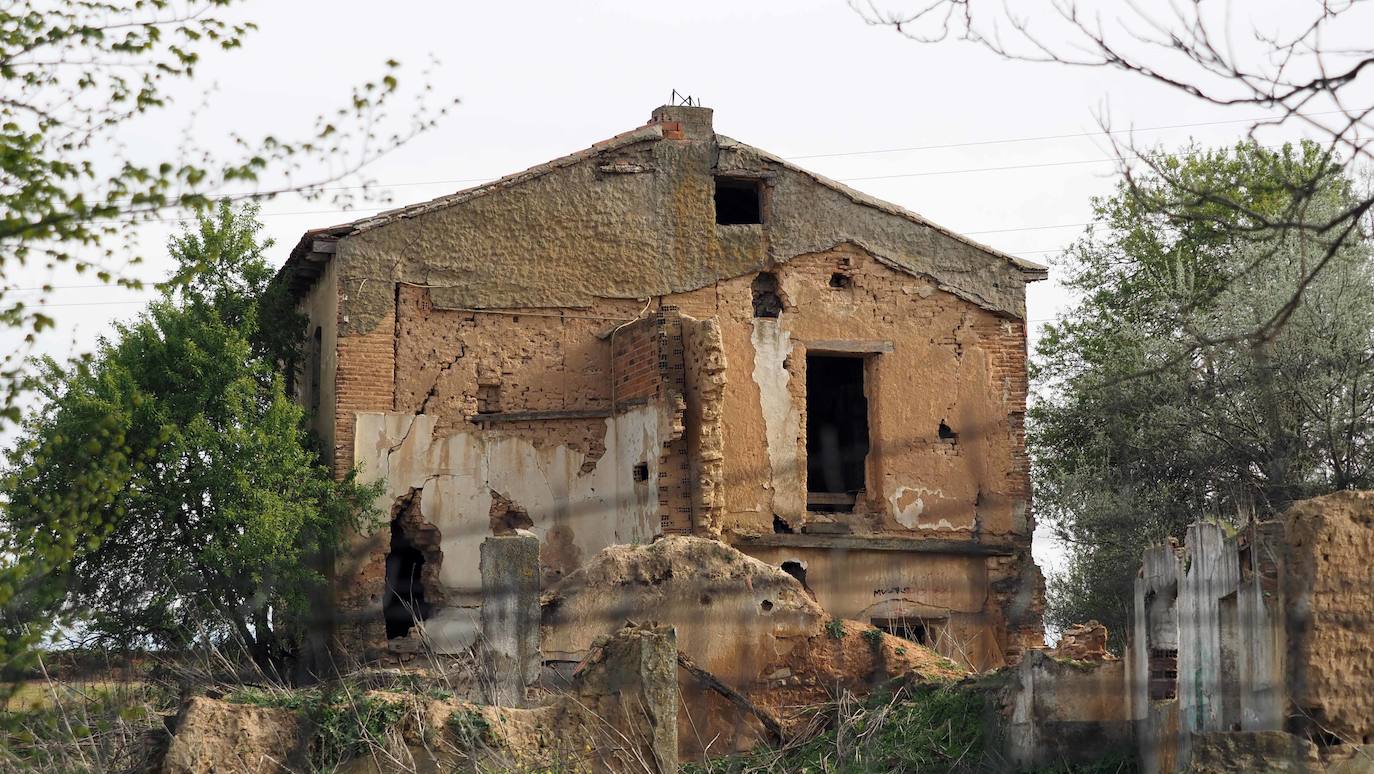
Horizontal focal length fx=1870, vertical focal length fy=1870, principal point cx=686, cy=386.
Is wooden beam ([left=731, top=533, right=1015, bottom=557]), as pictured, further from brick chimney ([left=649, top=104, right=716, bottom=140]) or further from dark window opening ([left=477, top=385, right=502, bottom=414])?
brick chimney ([left=649, top=104, right=716, bottom=140])

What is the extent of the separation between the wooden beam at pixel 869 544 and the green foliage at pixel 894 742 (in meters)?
3.94

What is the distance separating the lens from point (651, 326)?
18625mm

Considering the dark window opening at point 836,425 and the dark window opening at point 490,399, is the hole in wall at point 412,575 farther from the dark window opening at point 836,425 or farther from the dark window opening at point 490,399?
the dark window opening at point 836,425

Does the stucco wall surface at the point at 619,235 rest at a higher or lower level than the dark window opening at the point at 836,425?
higher

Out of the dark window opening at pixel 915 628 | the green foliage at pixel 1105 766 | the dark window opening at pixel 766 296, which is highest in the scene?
the dark window opening at pixel 766 296

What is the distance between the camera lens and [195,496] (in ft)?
59.0

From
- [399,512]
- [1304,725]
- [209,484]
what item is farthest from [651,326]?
[1304,725]

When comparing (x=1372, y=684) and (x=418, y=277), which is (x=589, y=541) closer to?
(x=418, y=277)

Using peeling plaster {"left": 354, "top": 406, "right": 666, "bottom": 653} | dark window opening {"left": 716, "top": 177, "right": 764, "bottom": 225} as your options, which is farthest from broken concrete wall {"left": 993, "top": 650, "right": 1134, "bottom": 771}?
dark window opening {"left": 716, "top": 177, "right": 764, "bottom": 225}

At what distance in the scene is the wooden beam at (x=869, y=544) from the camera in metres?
19.0

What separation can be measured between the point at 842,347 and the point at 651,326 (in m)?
2.50

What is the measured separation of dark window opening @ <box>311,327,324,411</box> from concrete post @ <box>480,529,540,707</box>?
4.82 m

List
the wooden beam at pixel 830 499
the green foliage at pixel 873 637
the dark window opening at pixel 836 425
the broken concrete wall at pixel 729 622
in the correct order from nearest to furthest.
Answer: the broken concrete wall at pixel 729 622 < the green foliage at pixel 873 637 < the wooden beam at pixel 830 499 < the dark window opening at pixel 836 425

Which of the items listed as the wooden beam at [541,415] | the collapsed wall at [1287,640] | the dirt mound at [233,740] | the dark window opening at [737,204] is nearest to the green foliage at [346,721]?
the dirt mound at [233,740]
